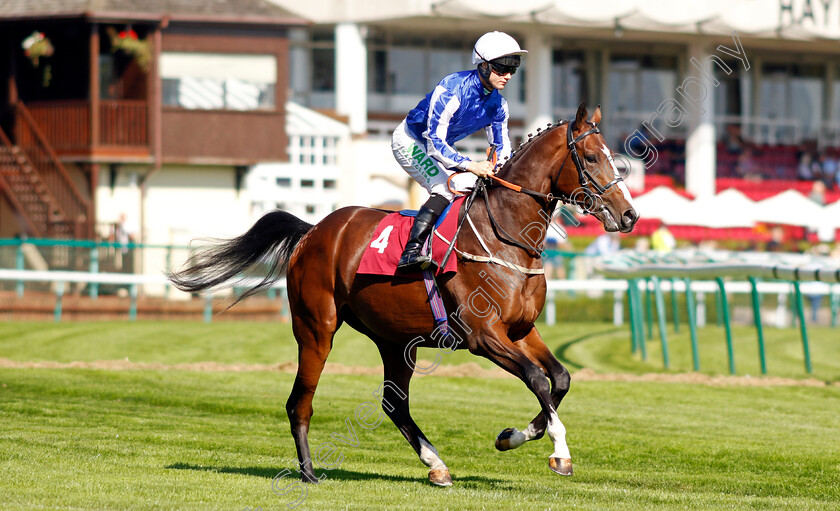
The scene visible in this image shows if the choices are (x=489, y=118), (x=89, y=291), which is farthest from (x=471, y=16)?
(x=489, y=118)

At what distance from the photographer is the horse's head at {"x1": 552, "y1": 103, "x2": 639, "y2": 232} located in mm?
5809

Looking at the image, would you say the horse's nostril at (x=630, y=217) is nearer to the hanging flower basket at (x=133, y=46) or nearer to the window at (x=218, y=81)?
the hanging flower basket at (x=133, y=46)

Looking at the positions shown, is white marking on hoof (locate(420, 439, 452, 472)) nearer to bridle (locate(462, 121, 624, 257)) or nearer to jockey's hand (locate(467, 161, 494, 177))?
bridle (locate(462, 121, 624, 257))

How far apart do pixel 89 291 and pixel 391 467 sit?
11566mm

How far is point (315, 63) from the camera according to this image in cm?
2827

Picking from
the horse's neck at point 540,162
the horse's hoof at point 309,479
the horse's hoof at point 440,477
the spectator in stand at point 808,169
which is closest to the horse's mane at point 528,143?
the horse's neck at point 540,162

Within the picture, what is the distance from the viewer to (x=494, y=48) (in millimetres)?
6164

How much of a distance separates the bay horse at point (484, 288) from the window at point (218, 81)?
17015 mm

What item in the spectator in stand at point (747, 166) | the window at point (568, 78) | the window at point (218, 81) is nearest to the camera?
the window at point (218, 81)

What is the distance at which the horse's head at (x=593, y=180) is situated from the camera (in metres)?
5.81

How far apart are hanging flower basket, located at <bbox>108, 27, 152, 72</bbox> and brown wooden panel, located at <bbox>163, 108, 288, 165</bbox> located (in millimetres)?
1045

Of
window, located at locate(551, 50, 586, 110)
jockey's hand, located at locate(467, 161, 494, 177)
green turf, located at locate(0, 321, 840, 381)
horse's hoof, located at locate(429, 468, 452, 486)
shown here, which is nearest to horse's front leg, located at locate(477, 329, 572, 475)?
horse's hoof, located at locate(429, 468, 452, 486)

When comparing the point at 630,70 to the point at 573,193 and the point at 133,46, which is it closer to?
the point at 133,46

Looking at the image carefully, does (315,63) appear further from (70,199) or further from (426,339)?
(426,339)
